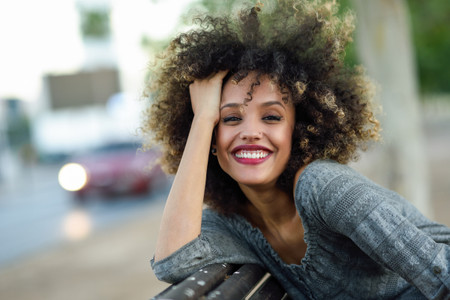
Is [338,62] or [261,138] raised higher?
[338,62]

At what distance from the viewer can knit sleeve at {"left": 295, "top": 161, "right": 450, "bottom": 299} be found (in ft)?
5.11

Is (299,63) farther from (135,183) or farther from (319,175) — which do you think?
(135,183)

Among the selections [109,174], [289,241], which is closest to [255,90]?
[289,241]

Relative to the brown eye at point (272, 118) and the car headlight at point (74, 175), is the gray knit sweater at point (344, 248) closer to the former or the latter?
the brown eye at point (272, 118)

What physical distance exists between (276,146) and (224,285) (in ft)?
2.19

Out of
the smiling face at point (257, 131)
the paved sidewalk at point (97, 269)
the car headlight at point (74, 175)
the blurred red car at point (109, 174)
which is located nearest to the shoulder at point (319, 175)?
the smiling face at point (257, 131)

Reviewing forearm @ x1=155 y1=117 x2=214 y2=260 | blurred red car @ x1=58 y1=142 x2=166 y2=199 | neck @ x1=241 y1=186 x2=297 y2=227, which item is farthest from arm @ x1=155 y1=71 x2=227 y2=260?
blurred red car @ x1=58 y1=142 x2=166 y2=199

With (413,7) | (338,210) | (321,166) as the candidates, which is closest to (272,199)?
(321,166)

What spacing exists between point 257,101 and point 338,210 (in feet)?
1.98

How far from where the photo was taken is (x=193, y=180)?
1943mm

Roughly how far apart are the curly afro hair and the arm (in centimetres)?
9

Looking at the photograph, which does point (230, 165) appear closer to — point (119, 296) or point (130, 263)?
point (119, 296)

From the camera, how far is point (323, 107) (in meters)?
2.06

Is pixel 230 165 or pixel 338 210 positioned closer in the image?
pixel 338 210
